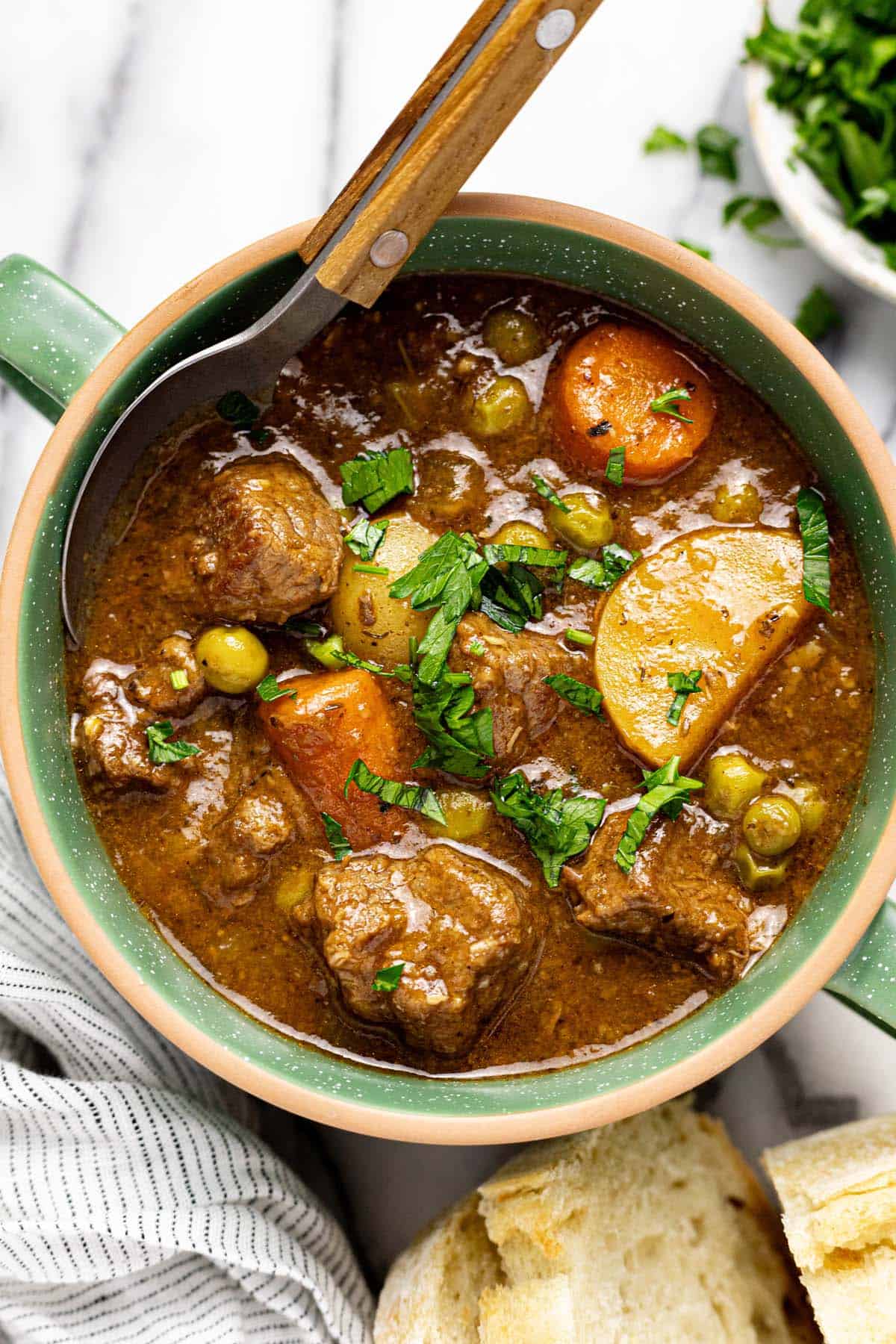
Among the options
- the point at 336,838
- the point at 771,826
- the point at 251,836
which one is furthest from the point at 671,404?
the point at 251,836

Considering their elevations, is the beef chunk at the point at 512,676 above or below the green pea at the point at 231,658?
above

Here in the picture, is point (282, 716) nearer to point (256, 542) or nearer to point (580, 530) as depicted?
point (256, 542)

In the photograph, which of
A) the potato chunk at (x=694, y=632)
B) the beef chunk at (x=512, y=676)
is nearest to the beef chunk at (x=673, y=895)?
the potato chunk at (x=694, y=632)

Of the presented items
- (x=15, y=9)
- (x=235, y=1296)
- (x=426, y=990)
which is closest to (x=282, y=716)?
(x=426, y=990)

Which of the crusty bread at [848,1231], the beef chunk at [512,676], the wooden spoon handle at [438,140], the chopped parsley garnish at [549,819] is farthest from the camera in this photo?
the crusty bread at [848,1231]

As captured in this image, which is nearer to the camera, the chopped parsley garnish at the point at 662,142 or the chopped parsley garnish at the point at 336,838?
the chopped parsley garnish at the point at 336,838

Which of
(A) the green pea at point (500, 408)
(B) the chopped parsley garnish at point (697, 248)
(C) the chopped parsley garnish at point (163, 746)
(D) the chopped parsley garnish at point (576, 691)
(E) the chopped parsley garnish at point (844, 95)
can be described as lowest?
(C) the chopped parsley garnish at point (163, 746)

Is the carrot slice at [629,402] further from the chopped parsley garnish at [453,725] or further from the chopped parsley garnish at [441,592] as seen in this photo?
the chopped parsley garnish at [453,725]

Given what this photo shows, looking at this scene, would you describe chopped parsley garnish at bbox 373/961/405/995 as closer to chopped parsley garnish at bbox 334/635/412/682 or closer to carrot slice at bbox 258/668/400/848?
carrot slice at bbox 258/668/400/848
